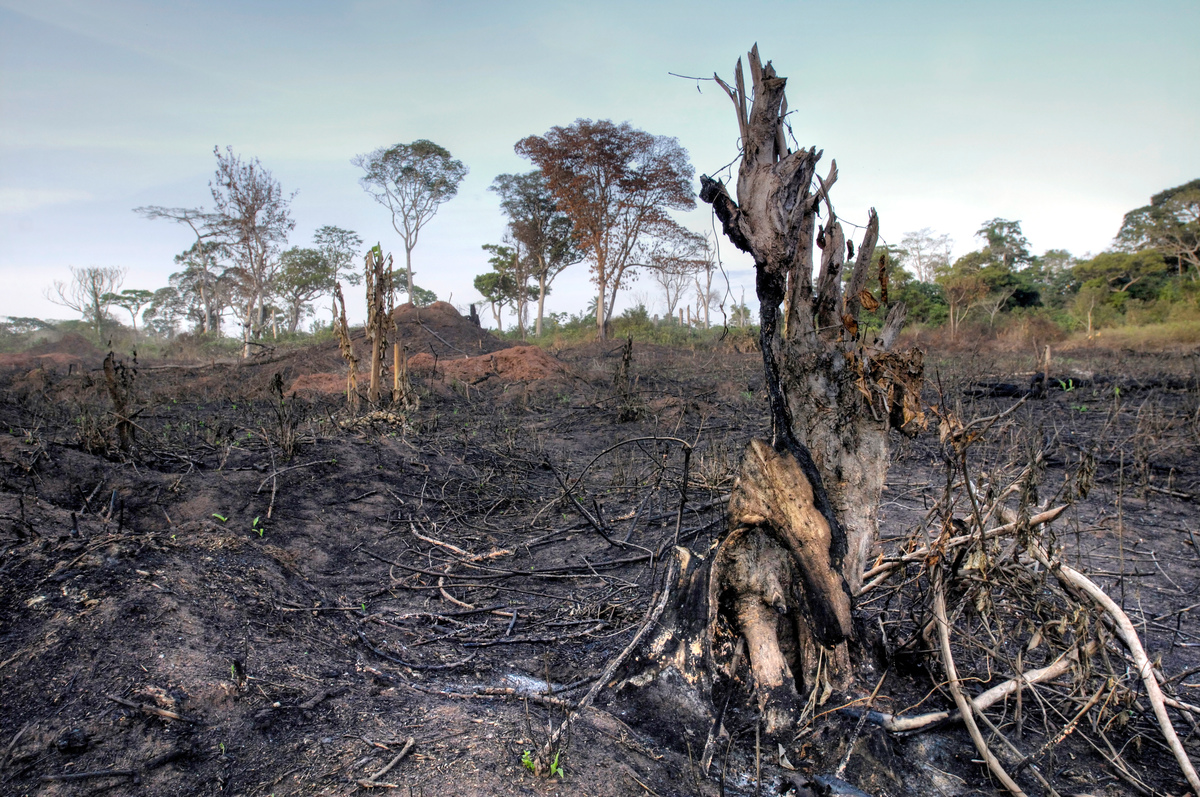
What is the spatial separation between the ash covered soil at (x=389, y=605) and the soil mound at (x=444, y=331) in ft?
34.8

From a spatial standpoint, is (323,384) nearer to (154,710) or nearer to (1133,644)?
(154,710)

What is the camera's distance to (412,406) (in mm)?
8516

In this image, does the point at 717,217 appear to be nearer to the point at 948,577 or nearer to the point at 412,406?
the point at 948,577

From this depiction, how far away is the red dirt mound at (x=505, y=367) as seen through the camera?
12.7m

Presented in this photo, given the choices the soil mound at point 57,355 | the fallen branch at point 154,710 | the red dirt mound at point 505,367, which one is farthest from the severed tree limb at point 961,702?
the soil mound at point 57,355

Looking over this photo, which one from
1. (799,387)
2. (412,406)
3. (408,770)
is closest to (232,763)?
(408,770)

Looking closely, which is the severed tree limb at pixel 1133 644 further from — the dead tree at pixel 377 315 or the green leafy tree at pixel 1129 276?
the green leafy tree at pixel 1129 276

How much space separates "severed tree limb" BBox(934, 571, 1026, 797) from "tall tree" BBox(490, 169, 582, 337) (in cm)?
2903

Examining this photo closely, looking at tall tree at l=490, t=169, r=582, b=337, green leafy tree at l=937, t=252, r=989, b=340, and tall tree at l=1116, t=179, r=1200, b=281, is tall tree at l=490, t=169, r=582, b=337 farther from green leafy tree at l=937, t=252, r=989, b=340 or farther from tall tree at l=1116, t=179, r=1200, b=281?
tall tree at l=1116, t=179, r=1200, b=281

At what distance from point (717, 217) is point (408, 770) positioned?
1971 mm

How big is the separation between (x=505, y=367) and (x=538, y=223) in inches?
779

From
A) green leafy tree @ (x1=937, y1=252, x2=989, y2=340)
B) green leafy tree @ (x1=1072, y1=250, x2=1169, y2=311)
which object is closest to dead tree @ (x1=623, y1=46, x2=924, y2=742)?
green leafy tree @ (x1=937, y1=252, x2=989, y2=340)

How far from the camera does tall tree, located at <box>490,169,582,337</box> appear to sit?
30750 millimetres

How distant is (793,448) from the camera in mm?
2176
